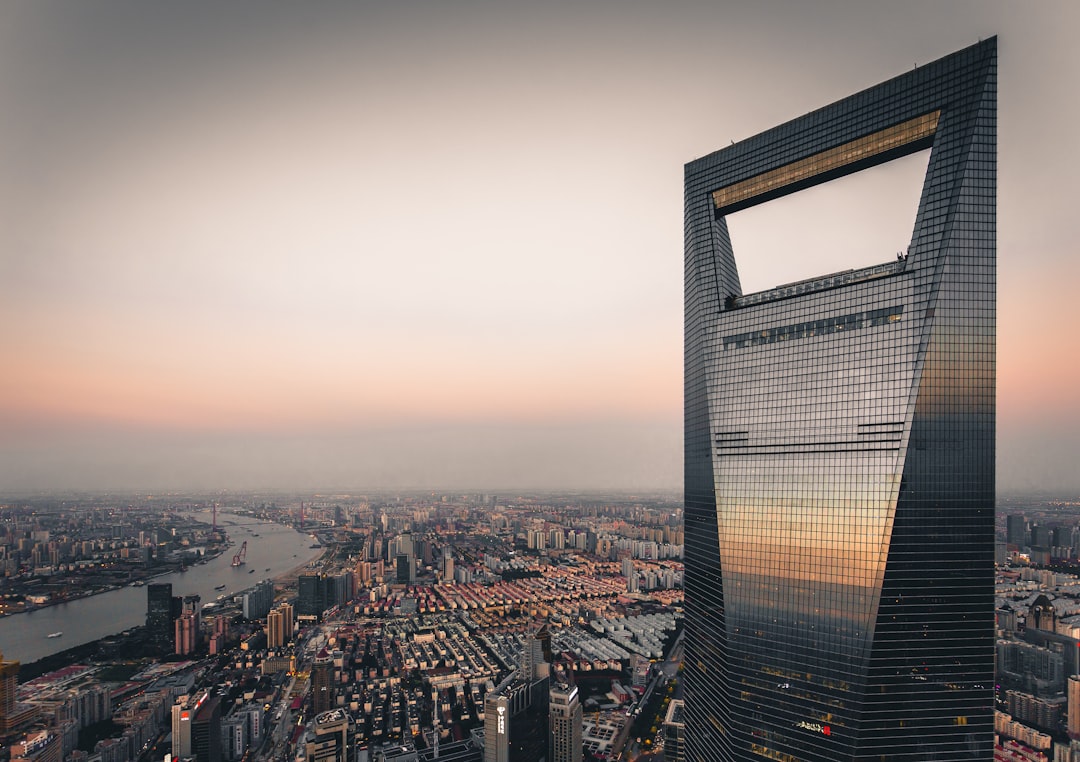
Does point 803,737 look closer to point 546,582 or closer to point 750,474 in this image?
point 750,474

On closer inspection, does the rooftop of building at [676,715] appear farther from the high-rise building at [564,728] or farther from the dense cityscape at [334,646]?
the high-rise building at [564,728]

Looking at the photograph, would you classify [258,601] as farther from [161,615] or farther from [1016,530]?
[1016,530]

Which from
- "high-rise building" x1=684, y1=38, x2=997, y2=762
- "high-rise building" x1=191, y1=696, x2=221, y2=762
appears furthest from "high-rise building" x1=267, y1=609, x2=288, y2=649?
"high-rise building" x1=684, y1=38, x2=997, y2=762

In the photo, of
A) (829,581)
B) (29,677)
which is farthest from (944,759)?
(29,677)

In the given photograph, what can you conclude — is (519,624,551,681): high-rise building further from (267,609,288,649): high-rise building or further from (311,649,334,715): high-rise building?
(267,609,288,649): high-rise building

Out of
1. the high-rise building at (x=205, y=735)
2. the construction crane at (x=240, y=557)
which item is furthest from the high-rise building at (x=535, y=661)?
the construction crane at (x=240, y=557)
